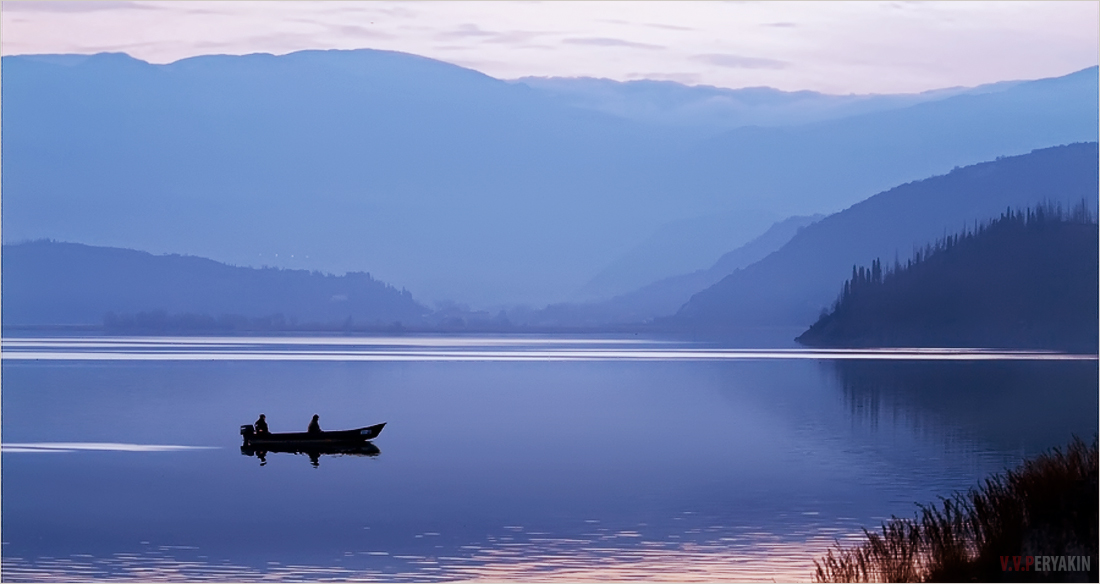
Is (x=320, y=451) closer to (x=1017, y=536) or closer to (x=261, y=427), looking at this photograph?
(x=261, y=427)

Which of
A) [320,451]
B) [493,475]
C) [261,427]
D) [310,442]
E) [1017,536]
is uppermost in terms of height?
[261,427]

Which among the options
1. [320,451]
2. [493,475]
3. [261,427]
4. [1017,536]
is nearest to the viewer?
[1017,536]

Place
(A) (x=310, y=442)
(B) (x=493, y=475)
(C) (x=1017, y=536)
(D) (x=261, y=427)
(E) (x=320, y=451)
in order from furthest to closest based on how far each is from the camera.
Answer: (D) (x=261, y=427)
(A) (x=310, y=442)
(E) (x=320, y=451)
(B) (x=493, y=475)
(C) (x=1017, y=536)

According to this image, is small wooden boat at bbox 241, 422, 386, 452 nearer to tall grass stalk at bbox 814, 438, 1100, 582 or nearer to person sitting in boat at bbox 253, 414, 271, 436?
person sitting in boat at bbox 253, 414, 271, 436

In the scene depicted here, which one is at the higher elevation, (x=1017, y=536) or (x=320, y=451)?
(x=320, y=451)

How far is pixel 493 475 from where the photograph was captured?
4456 centimetres

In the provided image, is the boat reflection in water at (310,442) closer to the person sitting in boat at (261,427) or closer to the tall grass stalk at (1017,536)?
the person sitting in boat at (261,427)

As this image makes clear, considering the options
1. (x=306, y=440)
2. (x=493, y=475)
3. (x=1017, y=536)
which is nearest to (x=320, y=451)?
(x=306, y=440)

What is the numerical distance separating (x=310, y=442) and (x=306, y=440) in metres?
0.18

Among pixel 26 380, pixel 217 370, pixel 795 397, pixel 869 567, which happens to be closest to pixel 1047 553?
pixel 869 567

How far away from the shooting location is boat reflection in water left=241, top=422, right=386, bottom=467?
5275 centimetres

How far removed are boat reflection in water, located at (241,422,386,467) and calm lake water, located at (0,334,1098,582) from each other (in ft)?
2.68

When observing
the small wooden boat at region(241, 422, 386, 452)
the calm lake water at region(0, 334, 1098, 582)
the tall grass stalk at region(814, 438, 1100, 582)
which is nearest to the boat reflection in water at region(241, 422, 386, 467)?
the small wooden boat at region(241, 422, 386, 452)

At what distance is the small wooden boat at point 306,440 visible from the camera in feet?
174
